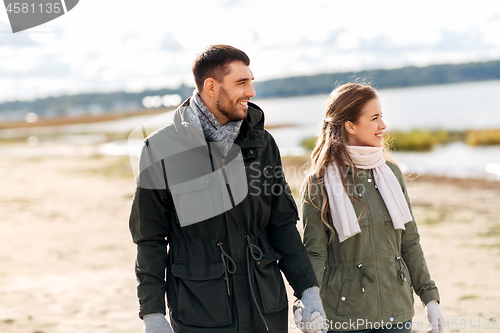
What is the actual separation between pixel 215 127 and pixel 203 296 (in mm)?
790

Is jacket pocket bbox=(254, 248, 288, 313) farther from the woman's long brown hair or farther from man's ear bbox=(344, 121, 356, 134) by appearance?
man's ear bbox=(344, 121, 356, 134)

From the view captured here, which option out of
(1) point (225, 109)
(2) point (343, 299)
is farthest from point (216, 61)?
(2) point (343, 299)

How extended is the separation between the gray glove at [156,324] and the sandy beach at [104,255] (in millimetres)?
2511

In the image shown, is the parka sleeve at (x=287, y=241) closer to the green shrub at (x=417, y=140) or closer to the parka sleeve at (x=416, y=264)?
the parka sleeve at (x=416, y=264)

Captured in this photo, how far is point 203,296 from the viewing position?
225 cm

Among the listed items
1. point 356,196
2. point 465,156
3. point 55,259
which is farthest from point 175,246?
point 465,156

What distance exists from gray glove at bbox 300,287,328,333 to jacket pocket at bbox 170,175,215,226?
611 millimetres

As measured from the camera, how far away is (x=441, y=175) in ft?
46.3

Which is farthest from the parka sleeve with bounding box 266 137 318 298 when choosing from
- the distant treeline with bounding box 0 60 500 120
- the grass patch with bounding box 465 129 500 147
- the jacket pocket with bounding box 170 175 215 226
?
the distant treeline with bounding box 0 60 500 120

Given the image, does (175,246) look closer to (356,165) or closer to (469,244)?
(356,165)

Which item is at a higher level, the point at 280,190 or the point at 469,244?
the point at 280,190

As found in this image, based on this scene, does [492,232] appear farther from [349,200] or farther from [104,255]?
[349,200]

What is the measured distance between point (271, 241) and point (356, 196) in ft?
1.81

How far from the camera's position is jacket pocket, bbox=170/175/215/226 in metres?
2.28
